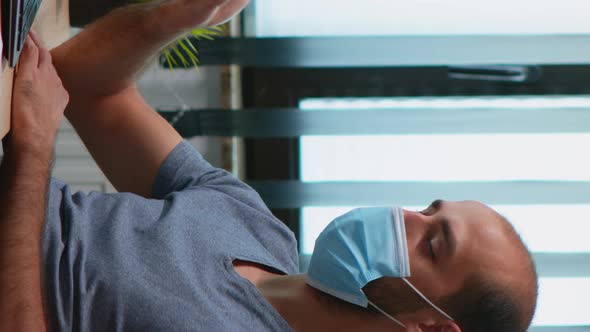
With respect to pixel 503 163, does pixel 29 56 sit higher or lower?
higher

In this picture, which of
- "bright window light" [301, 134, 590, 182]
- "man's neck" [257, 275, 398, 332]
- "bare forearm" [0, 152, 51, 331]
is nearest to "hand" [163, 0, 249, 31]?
"bare forearm" [0, 152, 51, 331]

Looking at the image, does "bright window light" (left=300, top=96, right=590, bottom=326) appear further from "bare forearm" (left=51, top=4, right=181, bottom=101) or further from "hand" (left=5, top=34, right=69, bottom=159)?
"hand" (left=5, top=34, right=69, bottom=159)

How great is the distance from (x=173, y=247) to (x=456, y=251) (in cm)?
55

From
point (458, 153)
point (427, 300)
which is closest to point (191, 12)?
point (427, 300)

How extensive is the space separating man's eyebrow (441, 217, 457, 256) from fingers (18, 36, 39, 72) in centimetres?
82

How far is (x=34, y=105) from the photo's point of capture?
4.08 feet

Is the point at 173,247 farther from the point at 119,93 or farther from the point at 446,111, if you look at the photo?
the point at 446,111

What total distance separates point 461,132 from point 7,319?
5.74 ft

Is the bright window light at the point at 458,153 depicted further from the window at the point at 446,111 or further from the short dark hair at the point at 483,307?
the short dark hair at the point at 483,307

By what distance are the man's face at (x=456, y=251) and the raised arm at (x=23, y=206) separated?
0.74 m

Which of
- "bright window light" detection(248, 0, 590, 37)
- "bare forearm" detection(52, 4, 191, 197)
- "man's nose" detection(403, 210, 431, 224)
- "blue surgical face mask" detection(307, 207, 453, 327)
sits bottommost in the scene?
"blue surgical face mask" detection(307, 207, 453, 327)

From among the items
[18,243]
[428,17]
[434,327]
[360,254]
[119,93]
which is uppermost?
→ [428,17]

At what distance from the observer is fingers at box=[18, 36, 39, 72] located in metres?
1.25

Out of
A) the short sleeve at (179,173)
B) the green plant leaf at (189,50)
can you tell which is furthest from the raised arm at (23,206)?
the green plant leaf at (189,50)
